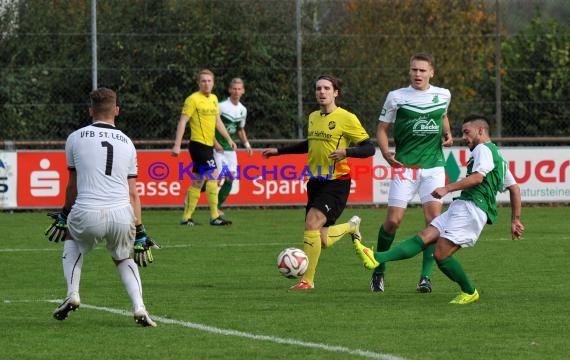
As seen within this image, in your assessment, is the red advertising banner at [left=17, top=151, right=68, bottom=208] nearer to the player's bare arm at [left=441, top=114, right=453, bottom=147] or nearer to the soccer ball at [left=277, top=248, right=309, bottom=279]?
the player's bare arm at [left=441, top=114, right=453, bottom=147]

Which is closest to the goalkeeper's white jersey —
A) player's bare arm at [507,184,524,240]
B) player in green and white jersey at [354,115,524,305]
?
player in green and white jersey at [354,115,524,305]

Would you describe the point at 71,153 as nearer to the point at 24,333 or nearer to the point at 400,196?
the point at 24,333

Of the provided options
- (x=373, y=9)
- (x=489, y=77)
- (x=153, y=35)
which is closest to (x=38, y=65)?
(x=153, y=35)

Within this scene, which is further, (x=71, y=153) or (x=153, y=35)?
(x=153, y=35)

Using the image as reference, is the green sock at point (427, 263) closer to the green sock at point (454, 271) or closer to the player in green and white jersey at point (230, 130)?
the green sock at point (454, 271)

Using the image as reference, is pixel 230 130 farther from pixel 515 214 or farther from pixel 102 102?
pixel 102 102

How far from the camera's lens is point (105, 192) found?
8.69 m

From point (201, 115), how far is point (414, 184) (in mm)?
8320

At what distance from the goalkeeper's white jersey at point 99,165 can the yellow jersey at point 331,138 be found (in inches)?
131

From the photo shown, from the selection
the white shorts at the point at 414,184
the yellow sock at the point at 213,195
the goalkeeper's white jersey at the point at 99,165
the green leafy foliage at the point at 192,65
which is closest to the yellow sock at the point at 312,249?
the white shorts at the point at 414,184

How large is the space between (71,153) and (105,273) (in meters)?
4.52

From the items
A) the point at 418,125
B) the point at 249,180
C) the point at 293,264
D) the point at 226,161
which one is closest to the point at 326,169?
the point at 418,125

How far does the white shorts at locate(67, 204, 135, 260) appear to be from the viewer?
865 cm

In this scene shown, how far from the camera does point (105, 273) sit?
517 inches
